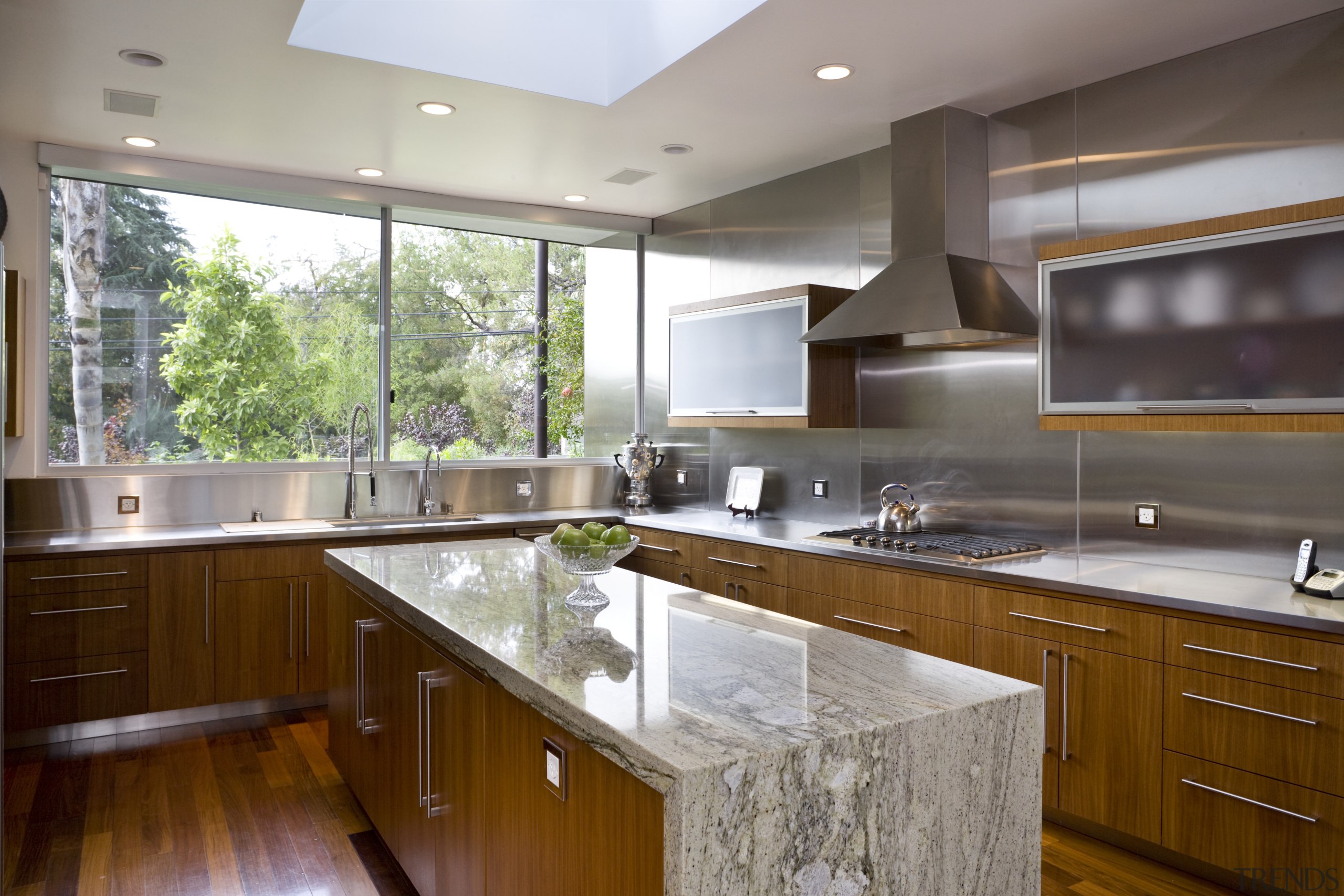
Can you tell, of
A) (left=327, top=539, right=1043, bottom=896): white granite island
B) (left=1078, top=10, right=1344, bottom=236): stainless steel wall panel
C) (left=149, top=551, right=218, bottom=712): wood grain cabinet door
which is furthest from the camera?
(left=149, top=551, right=218, bottom=712): wood grain cabinet door

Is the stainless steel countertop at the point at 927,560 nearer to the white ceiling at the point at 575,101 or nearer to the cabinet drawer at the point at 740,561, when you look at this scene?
the cabinet drawer at the point at 740,561

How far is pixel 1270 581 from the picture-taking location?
2.65 metres

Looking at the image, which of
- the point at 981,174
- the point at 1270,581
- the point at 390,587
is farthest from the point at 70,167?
the point at 1270,581

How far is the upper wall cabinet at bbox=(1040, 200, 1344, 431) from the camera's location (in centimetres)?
238

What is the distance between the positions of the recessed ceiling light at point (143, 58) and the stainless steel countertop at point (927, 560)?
183 centimetres

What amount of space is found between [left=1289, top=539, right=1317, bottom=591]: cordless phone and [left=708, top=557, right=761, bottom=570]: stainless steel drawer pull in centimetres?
193

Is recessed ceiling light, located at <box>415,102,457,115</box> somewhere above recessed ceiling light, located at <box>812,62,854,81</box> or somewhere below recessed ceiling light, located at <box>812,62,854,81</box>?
above

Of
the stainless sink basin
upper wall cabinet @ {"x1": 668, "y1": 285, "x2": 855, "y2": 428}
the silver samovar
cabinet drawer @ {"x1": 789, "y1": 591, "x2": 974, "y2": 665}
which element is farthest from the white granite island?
the silver samovar

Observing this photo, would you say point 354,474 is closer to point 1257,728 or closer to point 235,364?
point 235,364

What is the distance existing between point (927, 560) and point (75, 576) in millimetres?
3314

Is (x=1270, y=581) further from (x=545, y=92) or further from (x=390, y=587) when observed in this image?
(x=545, y=92)

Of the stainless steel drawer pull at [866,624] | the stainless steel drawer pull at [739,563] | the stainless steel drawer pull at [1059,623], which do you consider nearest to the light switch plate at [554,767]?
the stainless steel drawer pull at [1059,623]

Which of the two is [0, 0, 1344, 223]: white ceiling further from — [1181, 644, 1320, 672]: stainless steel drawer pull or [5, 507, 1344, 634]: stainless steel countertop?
[1181, 644, 1320, 672]: stainless steel drawer pull

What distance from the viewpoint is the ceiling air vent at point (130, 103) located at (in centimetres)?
334
